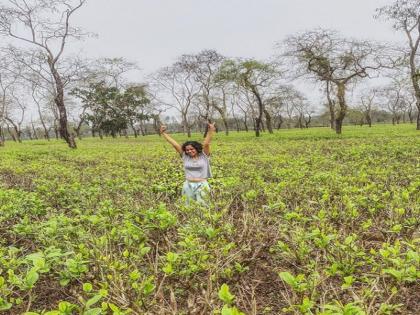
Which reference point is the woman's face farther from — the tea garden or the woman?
the tea garden

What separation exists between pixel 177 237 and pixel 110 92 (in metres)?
57.2

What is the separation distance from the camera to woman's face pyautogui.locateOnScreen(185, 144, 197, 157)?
7.03 m

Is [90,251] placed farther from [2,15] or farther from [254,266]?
[2,15]

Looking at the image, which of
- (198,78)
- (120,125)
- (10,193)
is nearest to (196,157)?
(10,193)

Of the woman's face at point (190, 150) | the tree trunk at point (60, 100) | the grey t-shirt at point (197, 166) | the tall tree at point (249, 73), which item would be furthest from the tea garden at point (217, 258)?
the tall tree at point (249, 73)

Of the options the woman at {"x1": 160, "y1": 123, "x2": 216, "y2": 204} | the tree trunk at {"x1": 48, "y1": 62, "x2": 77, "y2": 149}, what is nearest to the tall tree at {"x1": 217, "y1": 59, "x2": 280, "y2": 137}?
the tree trunk at {"x1": 48, "y1": 62, "x2": 77, "y2": 149}

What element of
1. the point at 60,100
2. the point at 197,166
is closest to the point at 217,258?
the point at 197,166

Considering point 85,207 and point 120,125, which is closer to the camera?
point 85,207

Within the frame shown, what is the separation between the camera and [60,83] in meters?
27.0

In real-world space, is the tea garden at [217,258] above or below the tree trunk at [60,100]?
below

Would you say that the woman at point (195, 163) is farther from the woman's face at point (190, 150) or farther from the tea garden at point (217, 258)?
the tea garden at point (217, 258)

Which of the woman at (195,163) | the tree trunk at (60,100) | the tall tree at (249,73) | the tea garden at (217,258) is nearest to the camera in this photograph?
the tea garden at (217,258)

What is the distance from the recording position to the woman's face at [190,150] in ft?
23.1

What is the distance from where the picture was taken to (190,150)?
703cm
